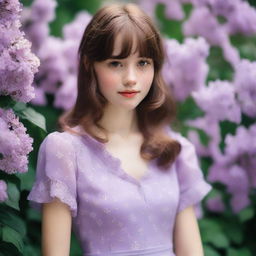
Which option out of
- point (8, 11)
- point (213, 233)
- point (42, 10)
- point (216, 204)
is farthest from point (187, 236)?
point (42, 10)

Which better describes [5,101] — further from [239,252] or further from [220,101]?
[239,252]

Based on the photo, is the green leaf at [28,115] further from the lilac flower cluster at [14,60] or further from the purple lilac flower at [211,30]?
the purple lilac flower at [211,30]

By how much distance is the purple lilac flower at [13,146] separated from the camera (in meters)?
1.66

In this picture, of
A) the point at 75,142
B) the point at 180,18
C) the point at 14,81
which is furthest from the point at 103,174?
the point at 180,18

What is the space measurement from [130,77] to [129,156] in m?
0.31

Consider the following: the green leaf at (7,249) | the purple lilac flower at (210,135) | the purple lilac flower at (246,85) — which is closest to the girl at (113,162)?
the green leaf at (7,249)

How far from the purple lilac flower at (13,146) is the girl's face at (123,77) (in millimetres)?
372

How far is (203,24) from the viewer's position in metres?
2.95

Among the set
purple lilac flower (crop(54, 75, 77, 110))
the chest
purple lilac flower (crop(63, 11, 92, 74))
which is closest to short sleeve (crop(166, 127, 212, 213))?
the chest

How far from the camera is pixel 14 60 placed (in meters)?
1.72

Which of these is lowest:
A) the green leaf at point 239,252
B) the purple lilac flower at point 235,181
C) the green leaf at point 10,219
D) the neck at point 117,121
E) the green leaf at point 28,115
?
the green leaf at point 239,252

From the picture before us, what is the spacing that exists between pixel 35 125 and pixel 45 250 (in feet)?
1.36

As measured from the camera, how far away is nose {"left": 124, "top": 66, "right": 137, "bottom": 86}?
194 centimetres

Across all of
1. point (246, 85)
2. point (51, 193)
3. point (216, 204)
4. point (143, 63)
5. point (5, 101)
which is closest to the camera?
point (5, 101)
